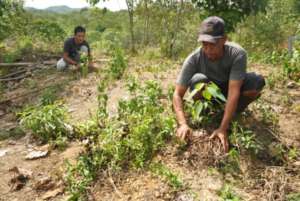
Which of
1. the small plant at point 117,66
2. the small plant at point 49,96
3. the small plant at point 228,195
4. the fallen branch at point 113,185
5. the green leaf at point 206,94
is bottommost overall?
the fallen branch at point 113,185

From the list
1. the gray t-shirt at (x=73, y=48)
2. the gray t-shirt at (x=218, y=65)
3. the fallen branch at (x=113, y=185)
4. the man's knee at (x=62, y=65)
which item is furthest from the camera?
the man's knee at (x=62, y=65)

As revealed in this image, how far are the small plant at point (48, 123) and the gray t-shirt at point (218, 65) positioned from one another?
1.21 m

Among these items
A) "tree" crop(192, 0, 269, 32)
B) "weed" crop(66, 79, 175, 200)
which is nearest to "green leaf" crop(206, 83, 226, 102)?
"weed" crop(66, 79, 175, 200)

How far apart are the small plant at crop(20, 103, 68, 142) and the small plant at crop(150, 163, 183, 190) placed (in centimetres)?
118

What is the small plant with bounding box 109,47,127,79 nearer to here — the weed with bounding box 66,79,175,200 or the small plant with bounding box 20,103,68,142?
the small plant with bounding box 20,103,68,142

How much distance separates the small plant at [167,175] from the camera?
288 centimetres

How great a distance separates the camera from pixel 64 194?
317cm

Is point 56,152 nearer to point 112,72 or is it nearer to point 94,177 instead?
point 94,177

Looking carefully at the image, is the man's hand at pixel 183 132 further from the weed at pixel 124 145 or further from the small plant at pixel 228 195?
the small plant at pixel 228 195

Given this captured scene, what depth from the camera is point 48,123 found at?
12.7 feet

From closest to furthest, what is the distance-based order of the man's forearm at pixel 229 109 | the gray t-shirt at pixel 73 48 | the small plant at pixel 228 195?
1. the small plant at pixel 228 195
2. the man's forearm at pixel 229 109
3. the gray t-shirt at pixel 73 48

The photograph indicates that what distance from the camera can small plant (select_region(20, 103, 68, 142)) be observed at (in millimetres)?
3879

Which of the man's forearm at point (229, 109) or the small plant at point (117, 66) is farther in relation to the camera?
the small plant at point (117, 66)

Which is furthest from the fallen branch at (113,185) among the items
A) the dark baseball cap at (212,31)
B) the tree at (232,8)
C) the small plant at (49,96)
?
the tree at (232,8)
